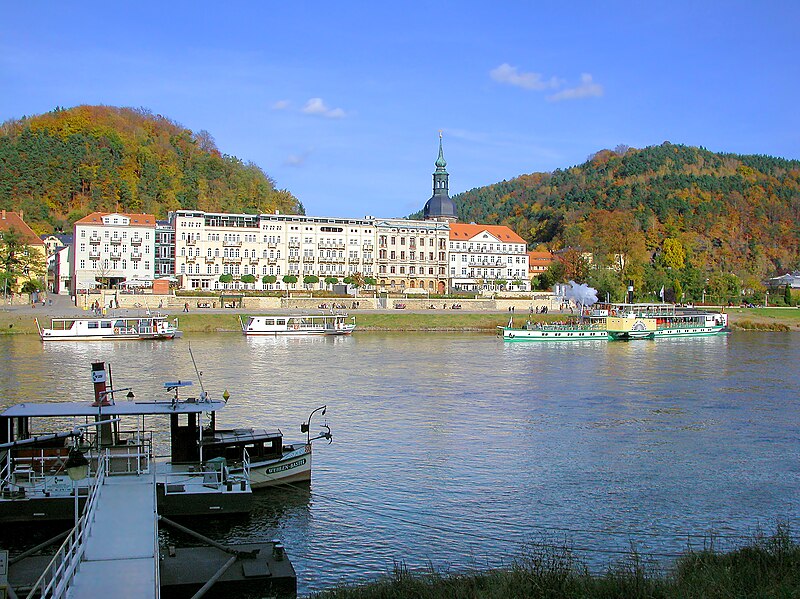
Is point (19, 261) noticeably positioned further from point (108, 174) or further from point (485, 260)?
point (485, 260)

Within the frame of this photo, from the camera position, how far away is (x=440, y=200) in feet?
386

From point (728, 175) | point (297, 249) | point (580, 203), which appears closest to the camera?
point (297, 249)

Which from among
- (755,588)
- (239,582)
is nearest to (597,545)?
(755,588)

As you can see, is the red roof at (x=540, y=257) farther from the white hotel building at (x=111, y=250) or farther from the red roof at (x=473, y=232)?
the white hotel building at (x=111, y=250)

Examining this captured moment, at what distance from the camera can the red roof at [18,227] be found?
295 ft

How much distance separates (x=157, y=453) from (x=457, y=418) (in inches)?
467

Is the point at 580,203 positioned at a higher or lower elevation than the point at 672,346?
higher

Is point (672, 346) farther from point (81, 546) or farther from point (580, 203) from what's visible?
point (580, 203)

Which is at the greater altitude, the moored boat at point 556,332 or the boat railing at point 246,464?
the moored boat at point 556,332

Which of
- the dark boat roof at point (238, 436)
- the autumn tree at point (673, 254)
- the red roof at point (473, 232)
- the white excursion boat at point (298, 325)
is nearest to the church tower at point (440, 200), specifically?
the red roof at point (473, 232)

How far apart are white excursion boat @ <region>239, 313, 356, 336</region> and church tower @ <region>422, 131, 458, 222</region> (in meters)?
41.9

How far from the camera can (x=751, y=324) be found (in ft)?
296

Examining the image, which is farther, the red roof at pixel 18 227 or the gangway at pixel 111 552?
the red roof at pixel 18 227

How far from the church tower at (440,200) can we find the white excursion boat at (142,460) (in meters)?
94.7
